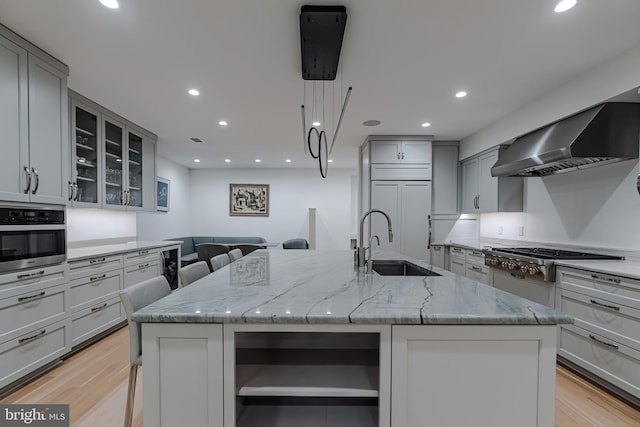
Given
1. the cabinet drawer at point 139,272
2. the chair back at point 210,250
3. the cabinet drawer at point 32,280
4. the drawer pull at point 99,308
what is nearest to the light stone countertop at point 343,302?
the cabinet drawer at point 32,280

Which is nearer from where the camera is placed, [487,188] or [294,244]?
[487,188]

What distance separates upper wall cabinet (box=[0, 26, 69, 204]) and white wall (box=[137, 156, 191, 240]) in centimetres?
293

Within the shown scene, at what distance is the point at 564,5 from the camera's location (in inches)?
65.9

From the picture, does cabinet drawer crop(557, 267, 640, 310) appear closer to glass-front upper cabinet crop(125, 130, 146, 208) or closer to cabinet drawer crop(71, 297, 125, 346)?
cabinet drawer crop(71, 297, 125, 346)

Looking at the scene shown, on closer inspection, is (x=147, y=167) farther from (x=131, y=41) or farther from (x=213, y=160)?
(x=131, y=41)

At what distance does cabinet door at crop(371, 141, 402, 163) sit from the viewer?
4379 millimetres

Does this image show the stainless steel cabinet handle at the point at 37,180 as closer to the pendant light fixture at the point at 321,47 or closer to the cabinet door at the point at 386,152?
the pendant light fixture at the point at 321,47

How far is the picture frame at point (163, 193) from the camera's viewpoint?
5.72m

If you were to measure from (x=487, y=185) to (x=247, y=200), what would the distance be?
5.33 m

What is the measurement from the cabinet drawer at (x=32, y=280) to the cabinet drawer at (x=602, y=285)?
13.7ft

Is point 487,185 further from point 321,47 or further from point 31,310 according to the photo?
point 31,310

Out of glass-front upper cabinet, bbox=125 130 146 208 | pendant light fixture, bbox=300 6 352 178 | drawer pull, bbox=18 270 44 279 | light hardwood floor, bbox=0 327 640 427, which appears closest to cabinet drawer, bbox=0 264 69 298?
drawer pull, bbox=18 270 44 279

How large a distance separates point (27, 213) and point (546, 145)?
442 cm

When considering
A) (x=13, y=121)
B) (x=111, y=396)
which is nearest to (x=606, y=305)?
(x=111, y=396)
